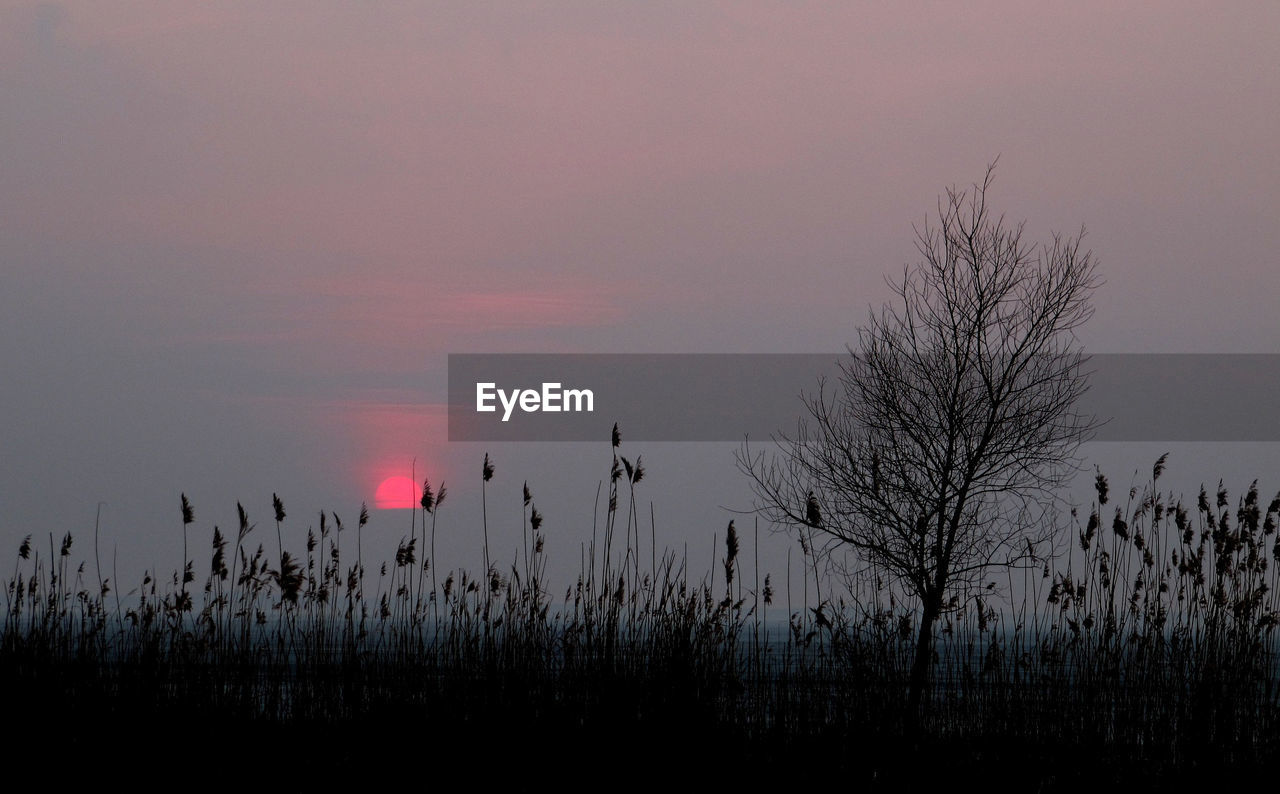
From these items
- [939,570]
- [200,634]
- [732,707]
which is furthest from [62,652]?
[939,570]

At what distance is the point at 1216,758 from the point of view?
311 inches

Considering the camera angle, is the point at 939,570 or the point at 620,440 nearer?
the point at 620,440

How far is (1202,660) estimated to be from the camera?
847cm

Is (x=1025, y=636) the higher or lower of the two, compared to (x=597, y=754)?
higher

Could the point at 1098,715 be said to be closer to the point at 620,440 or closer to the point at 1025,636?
the point at 1025,636

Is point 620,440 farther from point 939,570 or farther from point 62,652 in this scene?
point 939,570

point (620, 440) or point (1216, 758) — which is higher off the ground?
point (620, 440)

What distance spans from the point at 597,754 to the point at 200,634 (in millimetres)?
2963

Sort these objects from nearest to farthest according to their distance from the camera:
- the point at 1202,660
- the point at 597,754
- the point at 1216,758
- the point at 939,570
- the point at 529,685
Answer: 1. the point at 597,754
2. the point at 529,685
3. the point at 1216,758
4. the point at 1202,660
5. the point at 939,570

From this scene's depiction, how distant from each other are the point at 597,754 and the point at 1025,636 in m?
3.12

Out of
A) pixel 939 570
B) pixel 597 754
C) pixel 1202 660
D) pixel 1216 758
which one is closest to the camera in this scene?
pixel 597 754

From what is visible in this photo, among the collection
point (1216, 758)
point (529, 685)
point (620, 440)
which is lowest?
point (1216, 758)

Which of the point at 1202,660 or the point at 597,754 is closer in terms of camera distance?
the point at 597,754

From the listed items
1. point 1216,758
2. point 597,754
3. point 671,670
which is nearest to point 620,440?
point 671,670
